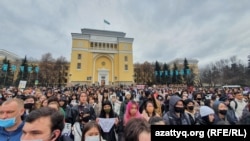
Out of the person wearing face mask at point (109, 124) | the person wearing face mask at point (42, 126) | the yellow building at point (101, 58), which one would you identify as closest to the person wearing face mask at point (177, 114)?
the person wearing face mask at point (109, 124)

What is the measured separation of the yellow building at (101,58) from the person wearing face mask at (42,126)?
1837 inches

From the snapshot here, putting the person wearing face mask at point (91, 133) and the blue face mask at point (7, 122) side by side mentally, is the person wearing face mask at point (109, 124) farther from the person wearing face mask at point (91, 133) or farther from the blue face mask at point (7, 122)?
the blue face mask at point (7, 122)

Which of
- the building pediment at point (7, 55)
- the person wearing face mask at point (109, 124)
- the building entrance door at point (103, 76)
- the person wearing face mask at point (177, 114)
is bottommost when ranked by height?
the person wearing face mask at point (109, 124)

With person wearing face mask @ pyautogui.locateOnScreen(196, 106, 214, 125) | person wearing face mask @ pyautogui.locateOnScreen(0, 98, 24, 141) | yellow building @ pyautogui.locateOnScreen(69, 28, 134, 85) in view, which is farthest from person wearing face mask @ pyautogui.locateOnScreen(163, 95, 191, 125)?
yellow building @ pyautogui.locateOnScreen(69, 28, 134, 85)

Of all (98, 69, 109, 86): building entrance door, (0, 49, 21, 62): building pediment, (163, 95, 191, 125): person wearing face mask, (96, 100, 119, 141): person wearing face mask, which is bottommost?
(96, 100, 119, 141): person wearing face mask

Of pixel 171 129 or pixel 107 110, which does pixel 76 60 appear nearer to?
pixel 107 110

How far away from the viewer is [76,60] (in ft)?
159

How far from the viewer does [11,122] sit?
262cm

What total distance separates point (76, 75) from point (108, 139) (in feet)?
149

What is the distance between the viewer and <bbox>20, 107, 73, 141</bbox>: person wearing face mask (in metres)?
1.81

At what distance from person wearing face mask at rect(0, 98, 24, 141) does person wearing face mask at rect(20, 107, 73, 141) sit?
85 centimetres

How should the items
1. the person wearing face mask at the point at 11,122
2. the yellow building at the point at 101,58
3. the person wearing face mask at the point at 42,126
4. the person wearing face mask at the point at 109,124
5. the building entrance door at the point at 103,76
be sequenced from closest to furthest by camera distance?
the person wearing face mask at the point at 42,126 < the person wearing face mask at the point at 11,122 < the person wearing face mask at the point at 109,124 < the yellow building at the point at 101,58 < the building entrance door at the point at 103,76

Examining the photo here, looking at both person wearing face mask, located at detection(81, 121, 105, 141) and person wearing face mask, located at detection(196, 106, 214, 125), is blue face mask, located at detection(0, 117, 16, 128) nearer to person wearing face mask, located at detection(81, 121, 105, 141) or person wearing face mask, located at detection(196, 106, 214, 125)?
person wearing face mask, located at detection(81, 121, 105, 141)

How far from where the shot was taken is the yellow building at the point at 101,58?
48281mm
